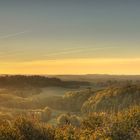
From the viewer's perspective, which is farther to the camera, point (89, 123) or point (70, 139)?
point (89, 123)

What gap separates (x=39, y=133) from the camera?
9506 cm

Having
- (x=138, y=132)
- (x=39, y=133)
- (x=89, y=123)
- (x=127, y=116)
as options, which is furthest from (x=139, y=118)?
(x=39, y=133)

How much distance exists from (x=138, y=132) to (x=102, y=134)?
673 cm

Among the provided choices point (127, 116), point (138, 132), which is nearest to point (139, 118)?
point (127, 116)

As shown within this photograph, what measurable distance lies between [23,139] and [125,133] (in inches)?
808

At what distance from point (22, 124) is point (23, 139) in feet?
20.1

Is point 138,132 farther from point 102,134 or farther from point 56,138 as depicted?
point 56,138

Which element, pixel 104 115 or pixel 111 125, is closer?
pixel 111 125

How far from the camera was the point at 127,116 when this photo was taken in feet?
376

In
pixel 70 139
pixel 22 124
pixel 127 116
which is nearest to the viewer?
pixel 70 139

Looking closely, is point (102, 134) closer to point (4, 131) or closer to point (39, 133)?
point (39, 133)

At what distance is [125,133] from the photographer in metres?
98.8

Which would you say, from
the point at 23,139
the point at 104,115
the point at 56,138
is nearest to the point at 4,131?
the point at 23,139

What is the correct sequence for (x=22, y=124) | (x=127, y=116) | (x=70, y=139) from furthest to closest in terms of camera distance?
(x=127, y=116), (x=22, y=124), (x=70, y=139)
